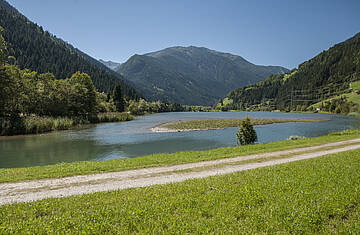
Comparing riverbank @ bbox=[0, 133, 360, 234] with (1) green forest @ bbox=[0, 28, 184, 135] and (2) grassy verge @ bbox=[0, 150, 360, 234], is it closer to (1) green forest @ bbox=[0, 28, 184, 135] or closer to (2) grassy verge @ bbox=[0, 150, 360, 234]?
(2) grassy verge @ bbox=[0, 150, 360, 234]

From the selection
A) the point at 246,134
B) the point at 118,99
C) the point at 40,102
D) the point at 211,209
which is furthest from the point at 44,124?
the point at 118,99

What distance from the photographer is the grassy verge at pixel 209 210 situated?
5758 mm

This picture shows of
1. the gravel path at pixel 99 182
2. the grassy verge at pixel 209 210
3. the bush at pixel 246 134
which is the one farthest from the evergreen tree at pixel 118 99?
the grassy verge at pixel 209 210

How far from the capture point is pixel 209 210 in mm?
6750

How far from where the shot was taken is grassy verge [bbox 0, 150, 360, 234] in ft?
18.9

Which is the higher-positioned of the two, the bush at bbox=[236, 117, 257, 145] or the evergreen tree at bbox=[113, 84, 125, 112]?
the evergreen tree at bbox=[113, 84, 125, 112]

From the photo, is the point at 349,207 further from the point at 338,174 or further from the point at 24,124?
the point at 24,124

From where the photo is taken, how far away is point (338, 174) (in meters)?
9.85

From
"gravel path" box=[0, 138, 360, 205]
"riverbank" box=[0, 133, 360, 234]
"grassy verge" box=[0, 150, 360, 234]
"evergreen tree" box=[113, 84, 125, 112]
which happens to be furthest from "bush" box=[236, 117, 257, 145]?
"evergreen tree" box=[113, 84, 125, 112]

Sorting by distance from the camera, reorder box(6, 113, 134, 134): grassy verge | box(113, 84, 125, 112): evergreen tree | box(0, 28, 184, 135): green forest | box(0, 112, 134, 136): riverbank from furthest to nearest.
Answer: box(113, 84, 125, 112): evergreen tree < box(6, 113, 134, 134): grassy verge < box(0, 28, 184, 135): green forest < box(0, 112, 134, 136): riverbank

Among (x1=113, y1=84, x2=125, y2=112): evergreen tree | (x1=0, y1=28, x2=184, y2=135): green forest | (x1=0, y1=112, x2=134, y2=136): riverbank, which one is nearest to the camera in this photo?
(x1=0, y1=112, x2=134, y2=136): riverbank

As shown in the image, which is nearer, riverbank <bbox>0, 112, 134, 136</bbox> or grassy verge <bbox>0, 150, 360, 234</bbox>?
grassy verge <bbox>0, 150, 360, 234</bbox>

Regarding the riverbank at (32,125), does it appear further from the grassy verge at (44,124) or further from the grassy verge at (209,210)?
the grassy verge at (209,210)

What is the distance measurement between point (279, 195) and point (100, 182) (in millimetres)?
8938
